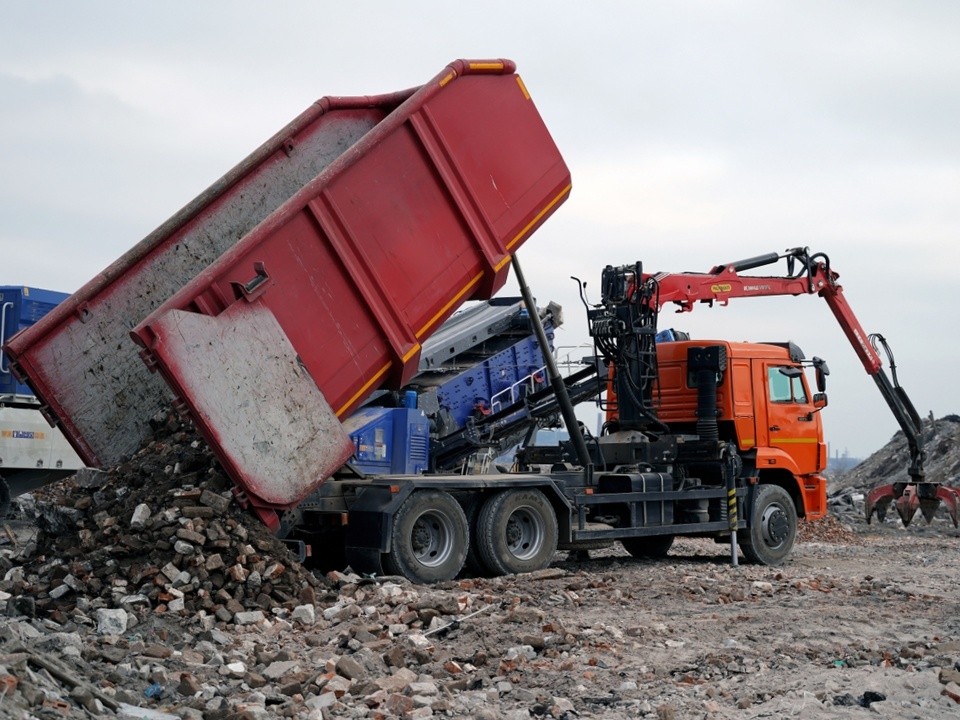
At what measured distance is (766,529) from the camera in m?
12.6

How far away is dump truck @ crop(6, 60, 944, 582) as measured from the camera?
7.87 meters

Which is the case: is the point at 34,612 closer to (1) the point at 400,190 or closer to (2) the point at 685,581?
(1) the point at 400,190

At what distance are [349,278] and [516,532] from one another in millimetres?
3129

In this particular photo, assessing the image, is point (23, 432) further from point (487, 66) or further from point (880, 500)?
point (880, 500)

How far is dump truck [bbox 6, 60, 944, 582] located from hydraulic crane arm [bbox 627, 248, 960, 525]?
238 centimetres


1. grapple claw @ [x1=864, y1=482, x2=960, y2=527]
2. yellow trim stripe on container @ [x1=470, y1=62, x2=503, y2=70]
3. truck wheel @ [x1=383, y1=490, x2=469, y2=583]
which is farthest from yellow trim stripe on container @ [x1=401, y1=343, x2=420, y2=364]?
grapple claw @ [x1=864, y1=482, x2=960, y2=527]

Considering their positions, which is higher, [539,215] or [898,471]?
[539,215]

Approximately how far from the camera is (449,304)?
921 centimetres

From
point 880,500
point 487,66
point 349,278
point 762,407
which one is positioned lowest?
point 880,500

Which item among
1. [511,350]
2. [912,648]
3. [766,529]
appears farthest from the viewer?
[511,350]

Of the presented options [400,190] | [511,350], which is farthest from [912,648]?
[511,350]

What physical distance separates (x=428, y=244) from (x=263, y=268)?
1517 millimetres

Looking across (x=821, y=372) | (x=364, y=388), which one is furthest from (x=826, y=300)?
(x=364, y=388)

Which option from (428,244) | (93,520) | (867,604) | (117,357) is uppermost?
(428,244)
